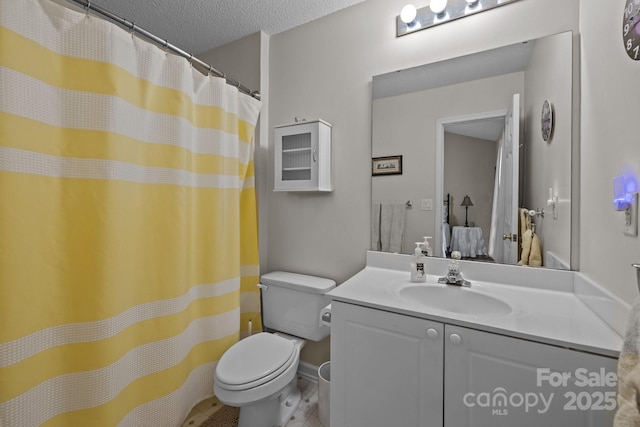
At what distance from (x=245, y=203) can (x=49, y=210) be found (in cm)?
100

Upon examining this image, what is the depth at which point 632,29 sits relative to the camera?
2.48ft

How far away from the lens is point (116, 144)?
106 centimetres

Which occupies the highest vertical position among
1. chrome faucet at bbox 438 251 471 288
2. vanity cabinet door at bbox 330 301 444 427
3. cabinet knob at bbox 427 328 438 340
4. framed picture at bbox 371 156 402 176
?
framed picture at bbox 371 156 402 176

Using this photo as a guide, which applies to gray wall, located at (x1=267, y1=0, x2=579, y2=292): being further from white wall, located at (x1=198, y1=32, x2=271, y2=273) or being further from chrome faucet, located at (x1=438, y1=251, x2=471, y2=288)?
chrome faucet, located at (x1=438, y1=251, x2=471, y2=288)

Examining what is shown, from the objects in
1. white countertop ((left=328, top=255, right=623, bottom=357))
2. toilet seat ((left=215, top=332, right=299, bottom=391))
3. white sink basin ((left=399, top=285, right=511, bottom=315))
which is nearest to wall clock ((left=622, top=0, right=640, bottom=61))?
white countertop ((left=328, top=255, right=623, bottom=357))

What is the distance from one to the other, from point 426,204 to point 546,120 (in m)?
0.63

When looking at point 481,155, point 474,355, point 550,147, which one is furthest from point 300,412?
point 550,147

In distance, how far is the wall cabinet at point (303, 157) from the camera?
1.69m

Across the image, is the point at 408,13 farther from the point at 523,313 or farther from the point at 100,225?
the point at 100,225

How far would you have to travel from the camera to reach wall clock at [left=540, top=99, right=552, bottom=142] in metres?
1.23

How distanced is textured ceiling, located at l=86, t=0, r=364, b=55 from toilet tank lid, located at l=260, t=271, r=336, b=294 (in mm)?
1723

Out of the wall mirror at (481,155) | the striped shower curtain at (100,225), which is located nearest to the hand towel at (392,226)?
the wall mirror at (481,155)

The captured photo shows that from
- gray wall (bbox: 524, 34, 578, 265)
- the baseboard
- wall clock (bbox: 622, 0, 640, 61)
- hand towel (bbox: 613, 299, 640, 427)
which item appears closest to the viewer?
hand towel (bbox: 613, 299, 640, 427)

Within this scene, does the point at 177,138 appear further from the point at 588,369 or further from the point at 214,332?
the point at 588,369
